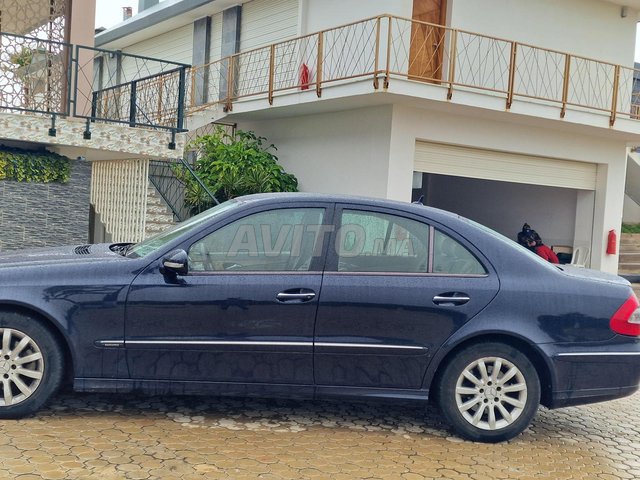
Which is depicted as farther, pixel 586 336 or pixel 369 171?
pixel 369 171

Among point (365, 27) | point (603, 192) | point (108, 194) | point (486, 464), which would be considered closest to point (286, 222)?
point (486, 464)

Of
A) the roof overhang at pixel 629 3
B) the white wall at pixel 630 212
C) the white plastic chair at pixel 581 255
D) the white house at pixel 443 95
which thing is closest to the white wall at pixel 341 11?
the white house at pixel 443 95

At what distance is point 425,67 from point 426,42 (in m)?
0.50

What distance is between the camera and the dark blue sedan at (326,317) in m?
5.00

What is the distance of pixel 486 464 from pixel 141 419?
7.58 ft

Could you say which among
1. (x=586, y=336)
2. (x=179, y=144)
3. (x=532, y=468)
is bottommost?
(x=532, y=468)

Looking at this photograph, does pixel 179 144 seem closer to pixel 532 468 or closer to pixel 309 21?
pixel 309 21

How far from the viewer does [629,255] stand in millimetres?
19812

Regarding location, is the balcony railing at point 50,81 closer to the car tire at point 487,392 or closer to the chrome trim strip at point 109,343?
the chrome trim strip at point 109,343

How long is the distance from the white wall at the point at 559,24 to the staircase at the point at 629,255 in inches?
197

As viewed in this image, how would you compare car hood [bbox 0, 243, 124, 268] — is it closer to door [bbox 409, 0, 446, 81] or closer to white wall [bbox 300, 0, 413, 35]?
white wall [bbox 300, 0, 413, 35]

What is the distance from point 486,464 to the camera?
4.89 meters

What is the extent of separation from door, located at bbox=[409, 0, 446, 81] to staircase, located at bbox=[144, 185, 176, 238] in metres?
5.20

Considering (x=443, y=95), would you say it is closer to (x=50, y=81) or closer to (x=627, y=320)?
(x=50, y=81)
